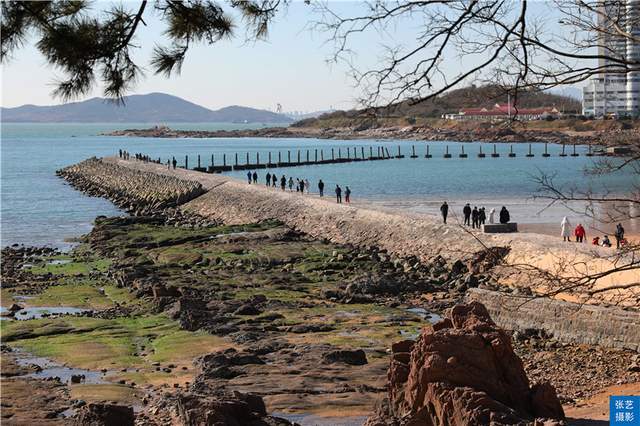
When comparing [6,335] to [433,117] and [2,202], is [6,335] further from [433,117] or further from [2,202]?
[433,117]

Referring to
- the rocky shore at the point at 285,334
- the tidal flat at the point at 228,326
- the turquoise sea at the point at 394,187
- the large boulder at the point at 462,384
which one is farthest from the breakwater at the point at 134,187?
the large boulder at the point at 462,384

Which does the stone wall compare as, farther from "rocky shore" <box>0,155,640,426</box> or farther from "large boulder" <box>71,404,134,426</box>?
"large boulder" <box>71,404,134,426</box>

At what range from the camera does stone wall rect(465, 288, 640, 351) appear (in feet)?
55.3

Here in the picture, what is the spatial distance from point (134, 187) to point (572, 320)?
1963 inches

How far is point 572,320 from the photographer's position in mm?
17828

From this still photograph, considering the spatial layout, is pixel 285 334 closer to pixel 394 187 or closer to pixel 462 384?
pixel 462 384

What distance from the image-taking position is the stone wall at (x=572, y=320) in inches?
663

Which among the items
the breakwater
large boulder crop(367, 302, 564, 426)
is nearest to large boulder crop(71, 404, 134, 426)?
large boulder crop(367, 302, 564, 426)

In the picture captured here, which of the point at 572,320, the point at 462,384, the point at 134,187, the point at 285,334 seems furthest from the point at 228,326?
the point at 134,187

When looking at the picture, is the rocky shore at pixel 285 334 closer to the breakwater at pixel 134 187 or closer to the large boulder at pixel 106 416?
the large boulder at pixel 106 416

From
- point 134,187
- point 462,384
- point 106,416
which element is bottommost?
point 134,187

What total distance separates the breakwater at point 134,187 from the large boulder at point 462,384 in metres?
41.7

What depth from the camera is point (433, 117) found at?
573 ft

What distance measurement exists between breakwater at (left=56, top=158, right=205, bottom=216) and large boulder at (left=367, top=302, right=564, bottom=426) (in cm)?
4166
